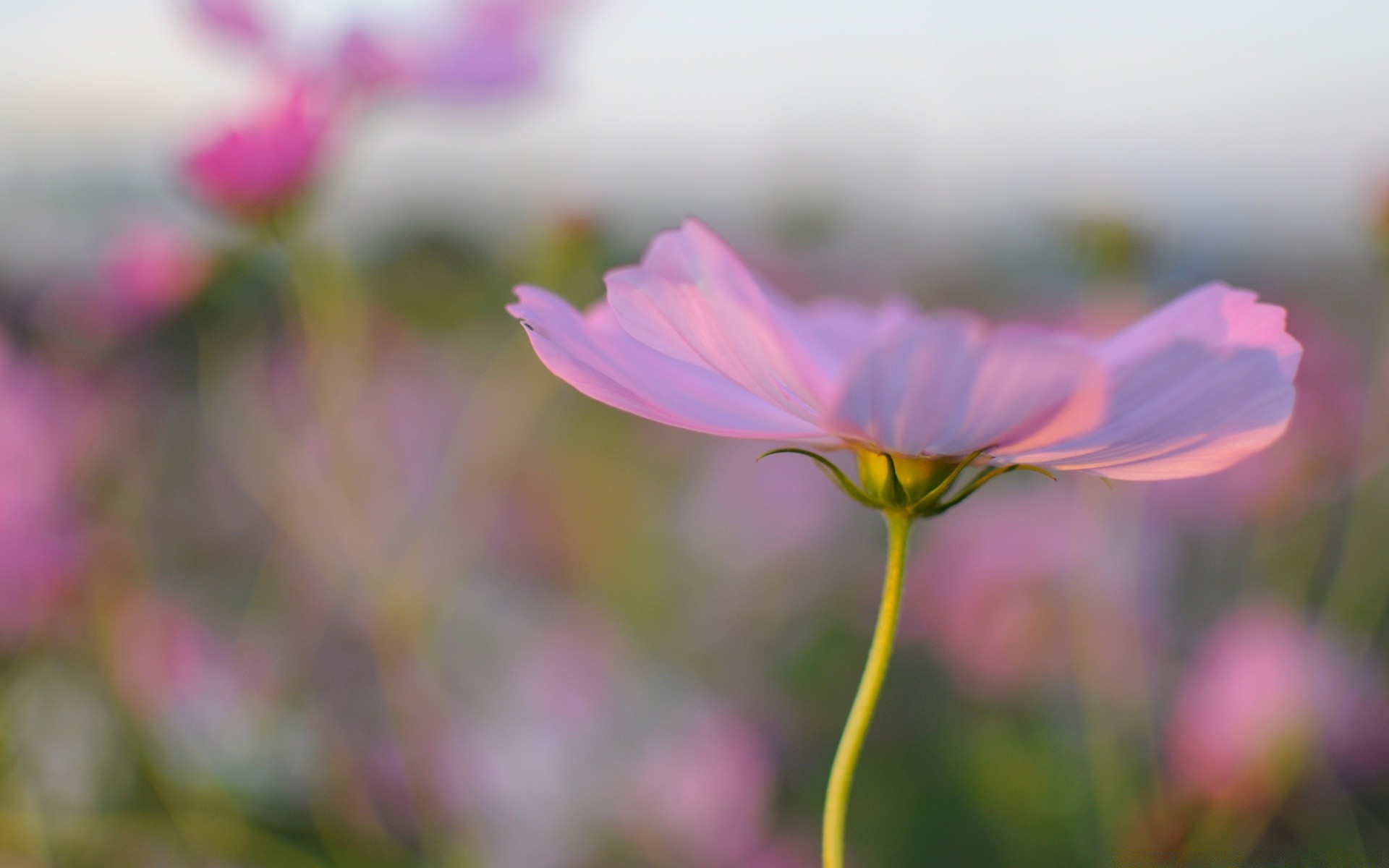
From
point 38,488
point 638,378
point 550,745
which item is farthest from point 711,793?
point 638,378

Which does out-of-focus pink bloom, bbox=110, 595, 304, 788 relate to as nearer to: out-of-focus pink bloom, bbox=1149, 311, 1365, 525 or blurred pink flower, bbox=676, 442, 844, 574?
blurred pink flower, bbox=676, 442, 844, 574

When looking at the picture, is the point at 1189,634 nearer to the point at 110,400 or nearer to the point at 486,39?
the point at 486,39

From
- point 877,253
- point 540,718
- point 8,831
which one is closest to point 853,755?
point 8,831

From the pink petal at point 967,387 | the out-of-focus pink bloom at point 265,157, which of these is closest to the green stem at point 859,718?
the pink petal at point 967,387

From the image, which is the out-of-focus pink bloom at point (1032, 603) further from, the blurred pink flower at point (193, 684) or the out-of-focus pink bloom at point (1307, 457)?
the blurred pink flower at point (193, 684)

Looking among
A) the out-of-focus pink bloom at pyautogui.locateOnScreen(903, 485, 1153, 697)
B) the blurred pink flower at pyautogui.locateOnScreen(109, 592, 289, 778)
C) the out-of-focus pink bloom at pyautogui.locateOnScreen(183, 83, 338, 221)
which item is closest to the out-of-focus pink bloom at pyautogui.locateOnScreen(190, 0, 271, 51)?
the out-of-focus pink bloom at pyautogui.locateOnScreen(183, 83, 338, 221)
